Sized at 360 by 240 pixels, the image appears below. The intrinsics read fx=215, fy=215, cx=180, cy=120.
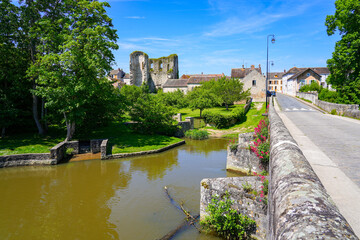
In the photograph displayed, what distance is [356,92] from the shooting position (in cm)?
2586

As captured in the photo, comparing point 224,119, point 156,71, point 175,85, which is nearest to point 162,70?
point 156,71

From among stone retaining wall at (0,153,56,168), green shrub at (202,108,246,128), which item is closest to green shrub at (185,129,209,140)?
green shrub at (202,108,246,128)

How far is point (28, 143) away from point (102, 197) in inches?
511

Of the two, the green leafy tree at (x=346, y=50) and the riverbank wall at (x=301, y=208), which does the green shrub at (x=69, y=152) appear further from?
the green leafy tree at (x=346, y=50)

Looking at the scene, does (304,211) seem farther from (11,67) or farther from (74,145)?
(11,67)

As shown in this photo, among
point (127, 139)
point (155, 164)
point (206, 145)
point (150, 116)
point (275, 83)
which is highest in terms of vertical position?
point (275, 83)

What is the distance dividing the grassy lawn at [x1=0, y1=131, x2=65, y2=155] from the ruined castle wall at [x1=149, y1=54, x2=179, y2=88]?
45.5 metres

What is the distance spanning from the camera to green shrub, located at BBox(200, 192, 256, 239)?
745 centimetres

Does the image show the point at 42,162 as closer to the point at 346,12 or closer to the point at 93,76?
the point at 93,76

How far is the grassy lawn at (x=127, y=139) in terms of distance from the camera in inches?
838

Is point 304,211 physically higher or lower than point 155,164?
higher

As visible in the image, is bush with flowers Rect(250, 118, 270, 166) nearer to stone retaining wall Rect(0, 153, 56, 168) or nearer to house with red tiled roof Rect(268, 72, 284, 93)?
stone retaining wall Rect(0, 153, 56, 168)

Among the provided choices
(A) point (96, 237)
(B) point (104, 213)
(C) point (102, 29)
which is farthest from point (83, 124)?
(A) point (96, 237)

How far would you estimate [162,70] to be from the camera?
66.2 m
